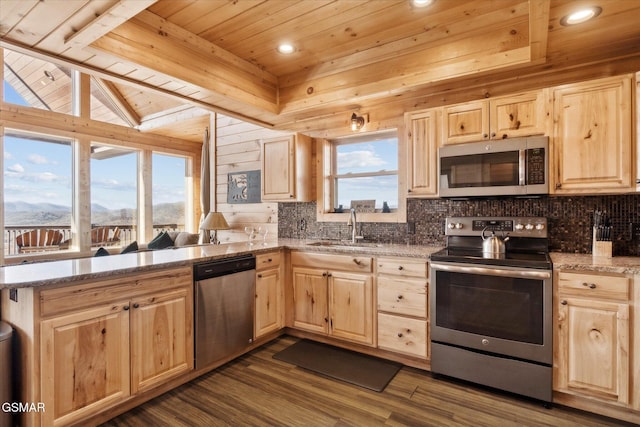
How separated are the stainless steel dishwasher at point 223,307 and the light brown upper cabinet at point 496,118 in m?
2.08

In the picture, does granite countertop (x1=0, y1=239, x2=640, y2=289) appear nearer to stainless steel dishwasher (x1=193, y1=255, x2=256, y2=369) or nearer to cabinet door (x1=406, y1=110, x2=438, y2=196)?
stainless steel dishwasher (x1=193, y1=255, x2=256, y2=369)

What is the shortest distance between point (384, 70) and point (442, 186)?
115 cm

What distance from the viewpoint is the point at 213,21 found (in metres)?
2.52

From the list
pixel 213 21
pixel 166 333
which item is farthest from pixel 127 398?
pixel 213 21

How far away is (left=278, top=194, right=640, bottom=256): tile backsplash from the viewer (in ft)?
8.04

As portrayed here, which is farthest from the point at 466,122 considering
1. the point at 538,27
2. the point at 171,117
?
the point at 171,117

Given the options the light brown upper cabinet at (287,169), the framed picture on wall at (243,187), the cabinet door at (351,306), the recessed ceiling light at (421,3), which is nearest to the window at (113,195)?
the framed picture on wall at (243,187)

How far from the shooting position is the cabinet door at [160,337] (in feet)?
6.97

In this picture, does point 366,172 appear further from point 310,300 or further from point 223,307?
point 223,307

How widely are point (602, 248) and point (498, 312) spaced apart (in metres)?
0.90

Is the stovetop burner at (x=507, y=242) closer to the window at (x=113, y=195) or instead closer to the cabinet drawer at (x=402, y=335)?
the cabinet drawer at (x=402, y=335)

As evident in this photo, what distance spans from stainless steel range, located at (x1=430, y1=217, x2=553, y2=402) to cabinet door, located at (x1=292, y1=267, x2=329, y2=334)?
3.33 feet

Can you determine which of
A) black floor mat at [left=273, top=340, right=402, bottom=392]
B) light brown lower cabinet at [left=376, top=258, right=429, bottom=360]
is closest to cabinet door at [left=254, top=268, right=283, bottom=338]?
black floor mat at [left=273, top=340, right=402, bottom=392]

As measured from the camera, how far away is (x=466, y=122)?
269 centimetres
